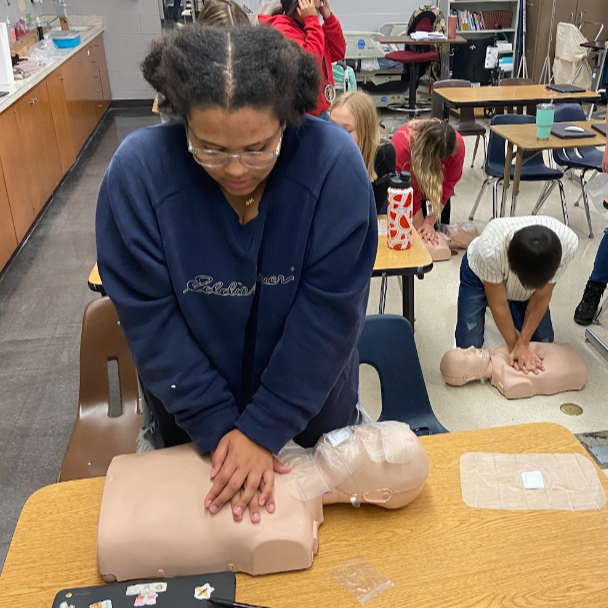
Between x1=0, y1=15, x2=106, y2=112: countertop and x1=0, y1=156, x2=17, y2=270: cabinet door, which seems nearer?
x1=0, y1=156, x2=17, y2=270: cabinet door

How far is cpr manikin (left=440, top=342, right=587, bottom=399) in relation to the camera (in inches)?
97.0

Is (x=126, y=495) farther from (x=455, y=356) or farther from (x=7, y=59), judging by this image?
(x=7, y=59)

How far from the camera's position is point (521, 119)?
4074 millimetres

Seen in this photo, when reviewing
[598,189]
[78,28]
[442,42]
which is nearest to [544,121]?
[598,189]

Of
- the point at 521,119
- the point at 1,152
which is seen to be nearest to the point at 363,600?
the point at 1,152

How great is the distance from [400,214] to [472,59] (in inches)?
204

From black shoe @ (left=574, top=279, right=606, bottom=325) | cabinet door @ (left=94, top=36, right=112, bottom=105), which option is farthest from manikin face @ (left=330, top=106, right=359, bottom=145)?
cabinet door @ (left=94, top=36, right=112, bottom=105)

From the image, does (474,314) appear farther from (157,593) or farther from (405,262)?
(157,593)

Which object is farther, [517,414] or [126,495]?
[517,414]

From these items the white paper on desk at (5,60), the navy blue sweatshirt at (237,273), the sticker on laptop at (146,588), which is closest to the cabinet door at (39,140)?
the white paper on desk at (5,60)

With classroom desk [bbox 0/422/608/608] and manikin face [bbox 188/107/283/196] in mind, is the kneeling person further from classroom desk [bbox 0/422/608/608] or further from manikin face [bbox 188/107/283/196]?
manikin face [bbox 188/107/283/196]

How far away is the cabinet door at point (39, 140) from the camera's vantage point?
407 cm

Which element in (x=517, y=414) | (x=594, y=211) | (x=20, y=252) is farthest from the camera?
(x=594, y=211)

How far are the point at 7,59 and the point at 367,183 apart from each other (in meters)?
3.84
